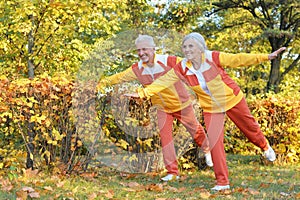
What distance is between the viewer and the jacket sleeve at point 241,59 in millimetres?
4254

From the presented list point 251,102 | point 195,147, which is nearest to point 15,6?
point 195,147

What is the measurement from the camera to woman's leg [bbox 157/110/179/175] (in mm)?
5031

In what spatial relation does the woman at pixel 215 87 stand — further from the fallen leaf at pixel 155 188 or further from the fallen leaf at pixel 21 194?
the fallen leaf at pixel 21 194

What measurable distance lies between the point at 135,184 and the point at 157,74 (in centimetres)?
130

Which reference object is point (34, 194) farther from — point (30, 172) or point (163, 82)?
point (163, 82)

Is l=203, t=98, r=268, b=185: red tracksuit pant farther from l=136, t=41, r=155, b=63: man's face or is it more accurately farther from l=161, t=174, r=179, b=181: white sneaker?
l=136, t=41, r=155, b=63: man's face

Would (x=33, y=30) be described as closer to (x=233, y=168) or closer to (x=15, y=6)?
(x=15, y=6)

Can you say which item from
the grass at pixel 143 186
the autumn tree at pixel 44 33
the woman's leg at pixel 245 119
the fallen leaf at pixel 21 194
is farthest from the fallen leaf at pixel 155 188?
the autumn tree at pixel 44 33

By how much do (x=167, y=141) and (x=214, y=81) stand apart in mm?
1059

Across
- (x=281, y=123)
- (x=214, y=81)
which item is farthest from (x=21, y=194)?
(x=281, y=123)

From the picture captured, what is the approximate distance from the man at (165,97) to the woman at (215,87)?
0.28 m

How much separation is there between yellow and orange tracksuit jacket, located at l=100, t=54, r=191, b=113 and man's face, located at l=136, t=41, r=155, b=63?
0.07 m

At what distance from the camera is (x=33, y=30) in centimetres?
650

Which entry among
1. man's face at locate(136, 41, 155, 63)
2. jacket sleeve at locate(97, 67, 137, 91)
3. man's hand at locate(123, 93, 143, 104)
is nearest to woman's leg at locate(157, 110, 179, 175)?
man's hand at locate(123, 93, 143, 104)
